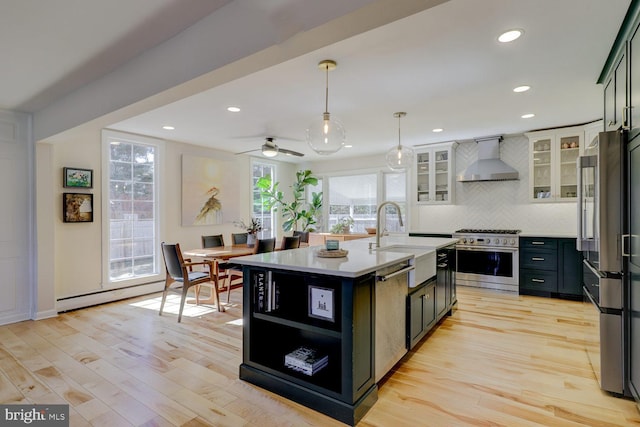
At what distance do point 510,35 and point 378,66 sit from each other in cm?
98

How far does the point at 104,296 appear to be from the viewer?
4754 mm

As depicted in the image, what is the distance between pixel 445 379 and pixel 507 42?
8.47ft

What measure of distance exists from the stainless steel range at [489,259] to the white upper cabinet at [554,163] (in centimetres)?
78

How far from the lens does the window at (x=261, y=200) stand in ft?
23.5

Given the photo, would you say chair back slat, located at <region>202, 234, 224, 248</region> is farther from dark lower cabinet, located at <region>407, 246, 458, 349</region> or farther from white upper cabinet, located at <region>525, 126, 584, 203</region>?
white upper cabinet, located at <region>525, 126, 584, 203</region>

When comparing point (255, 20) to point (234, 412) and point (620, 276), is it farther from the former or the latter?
point (620, 276)

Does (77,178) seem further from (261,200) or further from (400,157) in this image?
(400,157)

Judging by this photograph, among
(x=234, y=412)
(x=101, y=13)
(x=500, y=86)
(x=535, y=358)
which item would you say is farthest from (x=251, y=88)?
(x=535, y=358)

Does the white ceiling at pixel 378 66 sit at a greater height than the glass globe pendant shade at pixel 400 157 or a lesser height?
greater

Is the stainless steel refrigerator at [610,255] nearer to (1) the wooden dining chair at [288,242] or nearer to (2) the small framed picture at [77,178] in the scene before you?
(1) the wooden dining chair at [288,242]

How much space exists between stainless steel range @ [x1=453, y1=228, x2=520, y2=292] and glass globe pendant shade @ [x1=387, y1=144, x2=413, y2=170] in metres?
1.85

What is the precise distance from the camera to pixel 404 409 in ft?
7.00

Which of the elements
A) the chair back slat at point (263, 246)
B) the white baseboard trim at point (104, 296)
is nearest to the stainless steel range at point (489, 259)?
the chair back slat at point (263, 246)

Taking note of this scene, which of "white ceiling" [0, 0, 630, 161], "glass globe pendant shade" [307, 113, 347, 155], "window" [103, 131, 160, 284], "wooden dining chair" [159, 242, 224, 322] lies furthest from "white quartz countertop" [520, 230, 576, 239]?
A: "window" [103, 131, 160, 284]
